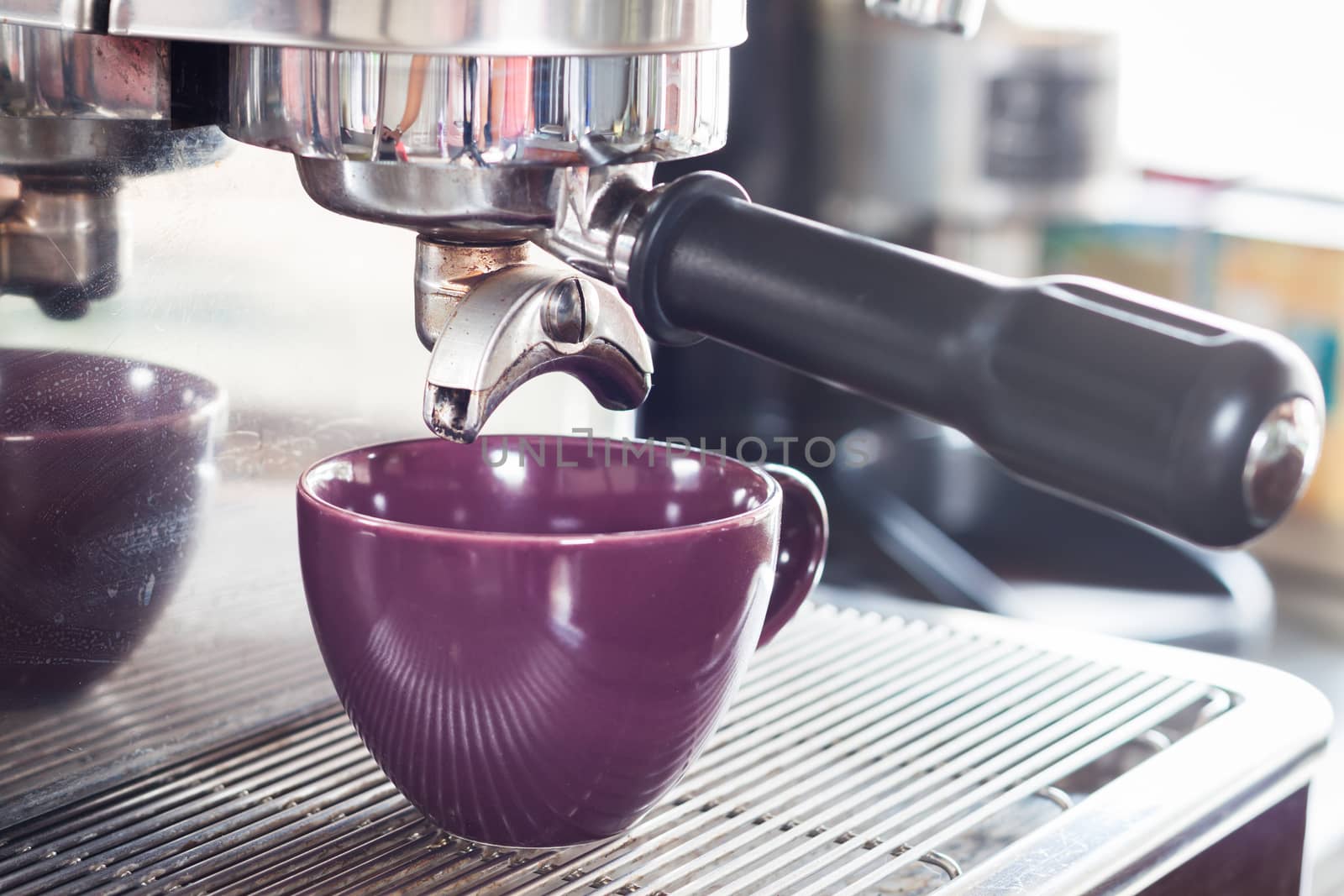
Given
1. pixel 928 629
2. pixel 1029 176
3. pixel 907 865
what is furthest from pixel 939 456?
→ pixel 907 865

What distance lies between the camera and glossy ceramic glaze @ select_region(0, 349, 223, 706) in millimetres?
341

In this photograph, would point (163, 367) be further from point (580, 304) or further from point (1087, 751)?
point (1087, 751)

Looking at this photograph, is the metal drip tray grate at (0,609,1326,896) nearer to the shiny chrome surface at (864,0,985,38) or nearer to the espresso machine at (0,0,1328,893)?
the espresso machine at (0,0,1328,893)

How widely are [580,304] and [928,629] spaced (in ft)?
0.72

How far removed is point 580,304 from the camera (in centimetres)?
32

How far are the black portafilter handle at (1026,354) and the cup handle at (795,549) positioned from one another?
0.07m

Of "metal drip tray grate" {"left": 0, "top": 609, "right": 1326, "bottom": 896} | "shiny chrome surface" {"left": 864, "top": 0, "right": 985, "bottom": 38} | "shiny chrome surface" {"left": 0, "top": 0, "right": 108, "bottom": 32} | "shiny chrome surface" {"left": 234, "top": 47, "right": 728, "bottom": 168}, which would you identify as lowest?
"metal drip tray grate" {"left": 0, "top": 609, "right": 1326, "bottom": 896}

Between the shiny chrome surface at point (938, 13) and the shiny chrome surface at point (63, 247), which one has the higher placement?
the shiny chrome surface at point (938, 13)

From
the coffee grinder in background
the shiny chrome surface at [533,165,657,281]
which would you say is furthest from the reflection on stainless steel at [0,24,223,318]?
the coffee grinder in background

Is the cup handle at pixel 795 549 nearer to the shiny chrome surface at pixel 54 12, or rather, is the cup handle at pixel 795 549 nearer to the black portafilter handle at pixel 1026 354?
the black portafilter handle at pixel 1026 354

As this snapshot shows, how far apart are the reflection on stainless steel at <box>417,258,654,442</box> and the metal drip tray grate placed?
0.10 metres

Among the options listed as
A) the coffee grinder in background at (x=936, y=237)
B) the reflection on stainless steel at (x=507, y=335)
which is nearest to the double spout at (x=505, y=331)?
the reflection on stainless steel at (x=507, y=335)

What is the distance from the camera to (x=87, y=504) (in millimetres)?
354

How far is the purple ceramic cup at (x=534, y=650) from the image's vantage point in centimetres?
30
